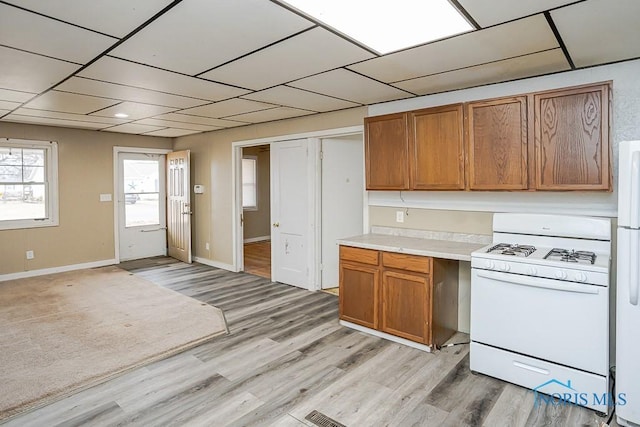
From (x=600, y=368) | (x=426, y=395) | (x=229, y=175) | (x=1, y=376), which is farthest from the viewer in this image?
(x=229, y=175)

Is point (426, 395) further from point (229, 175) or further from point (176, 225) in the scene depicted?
point (176, 225)

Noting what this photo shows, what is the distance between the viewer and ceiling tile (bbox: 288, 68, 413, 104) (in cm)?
313

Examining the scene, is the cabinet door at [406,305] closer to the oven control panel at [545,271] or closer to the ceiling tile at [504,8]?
the oven control panel at [545,271]

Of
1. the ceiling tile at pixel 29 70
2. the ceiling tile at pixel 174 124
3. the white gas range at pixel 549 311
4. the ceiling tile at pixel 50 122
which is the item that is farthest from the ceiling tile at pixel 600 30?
→ the ceiling tile at pixel 50 122

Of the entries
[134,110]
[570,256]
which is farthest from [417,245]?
[134,110]

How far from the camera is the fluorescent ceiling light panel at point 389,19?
6.26 ft

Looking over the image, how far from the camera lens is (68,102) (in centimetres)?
414

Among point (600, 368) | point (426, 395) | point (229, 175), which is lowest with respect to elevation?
point (426, 395)

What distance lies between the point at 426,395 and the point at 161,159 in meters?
6.41

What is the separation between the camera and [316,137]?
4.89 metres

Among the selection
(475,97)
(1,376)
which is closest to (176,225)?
(1,376)

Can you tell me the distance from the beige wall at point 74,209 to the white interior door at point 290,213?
10.5 ft

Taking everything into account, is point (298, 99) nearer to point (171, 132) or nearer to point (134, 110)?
point (134, 110)

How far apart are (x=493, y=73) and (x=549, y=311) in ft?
6.01
